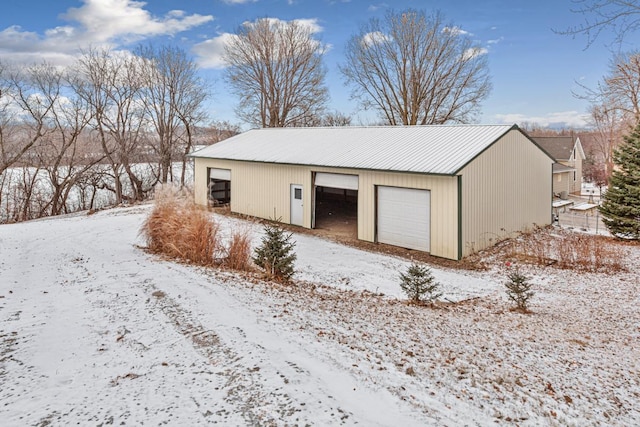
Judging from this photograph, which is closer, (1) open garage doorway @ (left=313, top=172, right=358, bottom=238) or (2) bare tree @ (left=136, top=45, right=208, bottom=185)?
(1) open garage doorway @ (left=313, top=172, right=358, bottom=238)

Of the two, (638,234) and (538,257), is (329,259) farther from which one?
(638,234)

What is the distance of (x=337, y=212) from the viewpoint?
1816 centimetres

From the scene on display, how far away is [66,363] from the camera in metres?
3.66

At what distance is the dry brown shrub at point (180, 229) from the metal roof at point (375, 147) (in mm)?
5571

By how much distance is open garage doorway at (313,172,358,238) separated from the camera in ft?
43.9

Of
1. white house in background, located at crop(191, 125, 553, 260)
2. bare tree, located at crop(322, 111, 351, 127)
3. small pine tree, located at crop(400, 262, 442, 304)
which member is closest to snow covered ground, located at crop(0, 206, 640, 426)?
small pine tree, located at crop(400, 262, 442, 304)

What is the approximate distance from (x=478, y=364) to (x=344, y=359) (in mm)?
1261

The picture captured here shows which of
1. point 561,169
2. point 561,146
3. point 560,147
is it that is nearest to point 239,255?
point 561,169

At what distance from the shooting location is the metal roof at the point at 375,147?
1159 centimetres

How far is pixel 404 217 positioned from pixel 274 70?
78.5ft

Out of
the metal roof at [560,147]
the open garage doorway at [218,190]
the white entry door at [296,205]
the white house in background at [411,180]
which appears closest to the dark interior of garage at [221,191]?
the open garage doorway at [218,190]

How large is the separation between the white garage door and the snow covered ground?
4.14 metres

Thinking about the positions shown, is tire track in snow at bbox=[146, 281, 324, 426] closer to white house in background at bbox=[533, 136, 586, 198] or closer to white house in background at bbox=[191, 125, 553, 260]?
white house in background at bbox=[191, 125, 553, 260]

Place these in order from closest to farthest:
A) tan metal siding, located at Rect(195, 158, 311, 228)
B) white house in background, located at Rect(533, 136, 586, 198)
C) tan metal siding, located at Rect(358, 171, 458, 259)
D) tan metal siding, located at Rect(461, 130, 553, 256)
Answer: tan metal siding, located at Rect(358, 171, 458, 259) → tan metal siding, located at Rect(461, 130, 553, 256) → tan metal siding, located at Rect(195, 158, 311, 228) → white house in background, located at Rect(533, 136, 586, 198)
